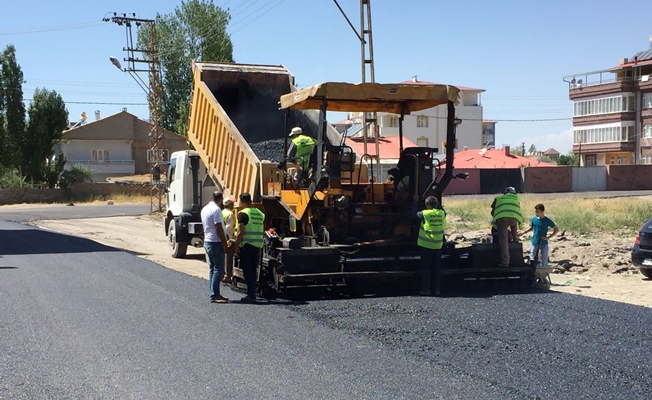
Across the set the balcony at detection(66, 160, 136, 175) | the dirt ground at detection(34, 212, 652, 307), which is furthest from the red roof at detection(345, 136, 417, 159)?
the balcony at detection(66, 160, 136, 175)

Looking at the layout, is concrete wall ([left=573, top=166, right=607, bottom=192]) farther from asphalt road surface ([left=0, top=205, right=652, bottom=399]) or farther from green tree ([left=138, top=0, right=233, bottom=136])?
asphalt road surface ([left=0, top=205, right=652, bottom=399])

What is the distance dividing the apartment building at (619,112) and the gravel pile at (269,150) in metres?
51.1

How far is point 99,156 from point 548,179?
34.7 meters

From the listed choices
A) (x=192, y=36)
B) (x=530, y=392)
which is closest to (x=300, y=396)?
(x=530, y=392)

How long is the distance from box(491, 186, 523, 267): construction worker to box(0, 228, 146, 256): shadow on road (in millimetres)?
8994

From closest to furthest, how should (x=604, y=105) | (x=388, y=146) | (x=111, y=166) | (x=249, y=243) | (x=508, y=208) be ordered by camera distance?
(x=249, y=243) → (x=508, y=208) → (x=388, y=146) → (x=604, y=105) → (x=111, y=166)

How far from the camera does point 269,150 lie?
1290cm

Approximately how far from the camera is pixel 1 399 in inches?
221

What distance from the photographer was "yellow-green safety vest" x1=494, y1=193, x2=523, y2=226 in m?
11.1

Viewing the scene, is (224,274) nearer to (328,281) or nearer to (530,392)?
(328,281)

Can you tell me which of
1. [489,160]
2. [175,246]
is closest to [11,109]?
[489,160]

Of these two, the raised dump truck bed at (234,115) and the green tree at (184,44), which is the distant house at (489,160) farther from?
the raised dump truck bed at (234,115)

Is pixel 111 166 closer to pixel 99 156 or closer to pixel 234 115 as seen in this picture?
pixel 99 156

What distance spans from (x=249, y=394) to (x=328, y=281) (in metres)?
4.24
